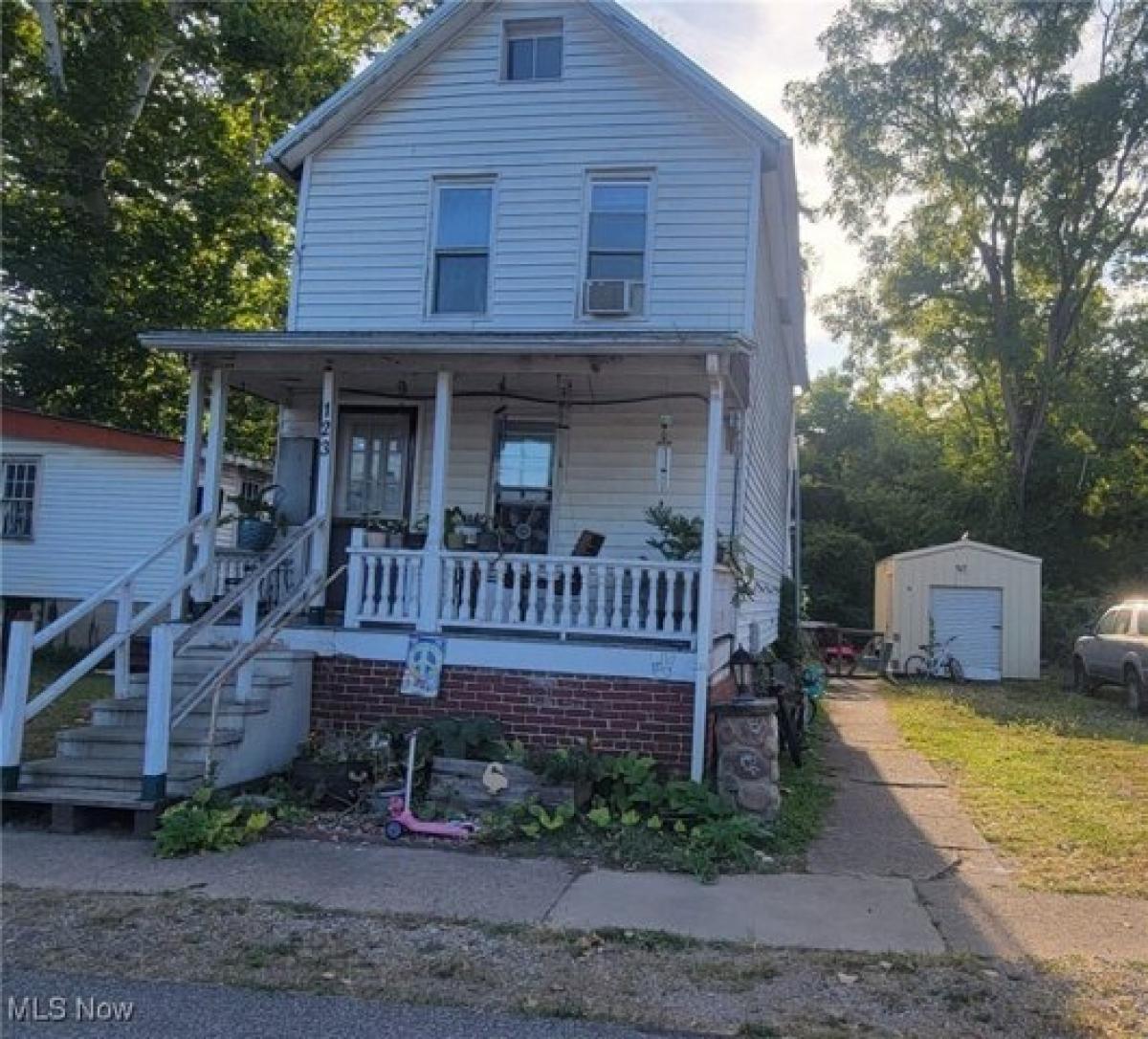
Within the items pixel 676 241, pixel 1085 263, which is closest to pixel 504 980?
pixel 676 241

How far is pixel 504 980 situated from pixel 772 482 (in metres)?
13.1

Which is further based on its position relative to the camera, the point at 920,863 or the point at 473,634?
the point at 473,634

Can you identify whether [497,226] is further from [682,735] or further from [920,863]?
[920,863]

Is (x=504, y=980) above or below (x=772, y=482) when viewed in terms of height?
below

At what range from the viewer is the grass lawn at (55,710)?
9974 millimetres

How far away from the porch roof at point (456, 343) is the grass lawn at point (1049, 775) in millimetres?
4556

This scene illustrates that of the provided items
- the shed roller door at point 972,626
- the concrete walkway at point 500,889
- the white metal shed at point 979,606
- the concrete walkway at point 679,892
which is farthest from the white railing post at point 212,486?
the shed roller door at point 972,626

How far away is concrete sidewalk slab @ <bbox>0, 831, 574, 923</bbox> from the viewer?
19.4 ft

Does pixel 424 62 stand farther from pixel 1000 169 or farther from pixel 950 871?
pixel 1000 169

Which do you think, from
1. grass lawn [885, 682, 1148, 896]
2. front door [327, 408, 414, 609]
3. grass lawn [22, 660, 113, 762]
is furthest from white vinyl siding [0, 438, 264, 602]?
grass lawn [885, 682, 1148, 896]

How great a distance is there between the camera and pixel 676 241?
11.0m

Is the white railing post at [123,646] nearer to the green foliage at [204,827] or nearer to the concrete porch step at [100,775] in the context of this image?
the concrete porch step at [100,775]

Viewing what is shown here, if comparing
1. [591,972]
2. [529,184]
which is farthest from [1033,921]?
[529,184]

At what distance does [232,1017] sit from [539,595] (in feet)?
18.8
